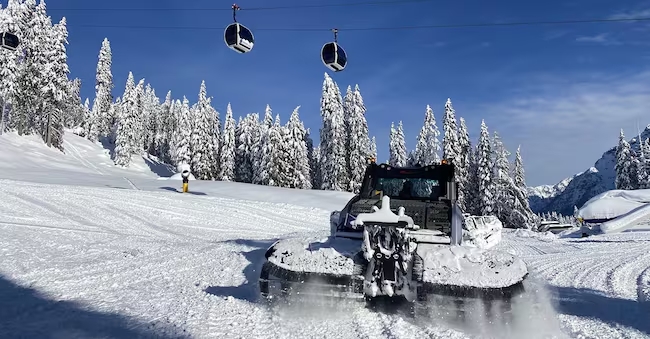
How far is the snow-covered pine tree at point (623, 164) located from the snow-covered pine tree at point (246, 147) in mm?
46500

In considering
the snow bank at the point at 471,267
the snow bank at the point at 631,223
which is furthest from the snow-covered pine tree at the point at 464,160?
the snow bank at the point at 471,267

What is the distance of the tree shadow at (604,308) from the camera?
18.1ft

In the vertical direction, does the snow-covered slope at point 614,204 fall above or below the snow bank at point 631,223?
above

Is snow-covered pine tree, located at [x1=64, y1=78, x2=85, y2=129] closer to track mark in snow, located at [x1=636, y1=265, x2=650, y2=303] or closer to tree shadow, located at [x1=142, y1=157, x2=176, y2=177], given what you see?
tree shadow, located at [x1=142, y1=157, x2=176, y2=177]

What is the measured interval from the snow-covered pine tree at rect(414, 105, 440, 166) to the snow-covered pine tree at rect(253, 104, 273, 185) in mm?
17874

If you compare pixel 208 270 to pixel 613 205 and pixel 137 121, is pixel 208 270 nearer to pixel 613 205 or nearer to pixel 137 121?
pixel 613 205

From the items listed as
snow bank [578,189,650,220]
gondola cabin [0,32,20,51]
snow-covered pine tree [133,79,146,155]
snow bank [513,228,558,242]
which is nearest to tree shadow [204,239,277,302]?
gondola cabin [0,32,20,51]

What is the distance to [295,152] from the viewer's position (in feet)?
171

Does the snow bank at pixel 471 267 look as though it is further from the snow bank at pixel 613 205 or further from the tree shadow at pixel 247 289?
the snow bank at pixel 613 205

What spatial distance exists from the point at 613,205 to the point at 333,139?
94.8 ft

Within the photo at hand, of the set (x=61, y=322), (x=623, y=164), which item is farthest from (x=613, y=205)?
(x=623, y=164)

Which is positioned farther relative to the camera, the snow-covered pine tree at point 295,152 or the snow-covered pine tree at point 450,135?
the snow-covered pine tree at point 295,152

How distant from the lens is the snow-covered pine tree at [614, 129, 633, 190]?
2186 inches

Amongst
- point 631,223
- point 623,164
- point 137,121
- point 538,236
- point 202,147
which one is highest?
point 137,121
